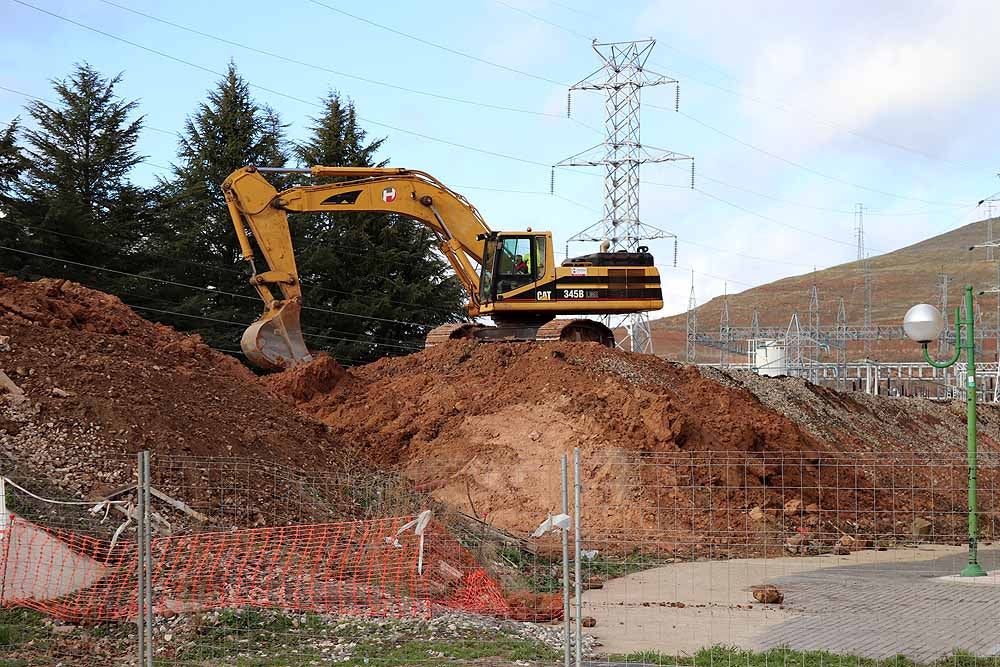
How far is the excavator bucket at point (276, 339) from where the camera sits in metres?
22.6

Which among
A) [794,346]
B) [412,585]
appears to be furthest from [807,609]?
[794,346]

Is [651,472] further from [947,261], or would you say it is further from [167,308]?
[947,261]

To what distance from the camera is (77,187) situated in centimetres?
3275

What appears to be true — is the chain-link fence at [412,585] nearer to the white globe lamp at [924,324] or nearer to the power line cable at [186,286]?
the white globe lamp at [924,324]

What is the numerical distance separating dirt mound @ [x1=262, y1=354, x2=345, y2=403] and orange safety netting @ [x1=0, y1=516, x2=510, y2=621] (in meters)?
11.3

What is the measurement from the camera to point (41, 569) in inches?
392

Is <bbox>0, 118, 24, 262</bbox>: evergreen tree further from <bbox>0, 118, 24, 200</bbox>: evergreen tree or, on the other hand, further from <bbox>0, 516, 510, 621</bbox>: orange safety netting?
<bbox>0, 516, 510, 621</bbox>: orange safety netting

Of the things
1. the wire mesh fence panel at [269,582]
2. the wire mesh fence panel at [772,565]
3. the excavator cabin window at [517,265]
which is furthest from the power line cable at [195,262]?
the wire mesh fence panel at [269,582]

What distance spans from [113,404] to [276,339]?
9.54 metres

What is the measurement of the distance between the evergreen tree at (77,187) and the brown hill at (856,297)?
78.6 metres

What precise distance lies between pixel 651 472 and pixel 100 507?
31.3 ft

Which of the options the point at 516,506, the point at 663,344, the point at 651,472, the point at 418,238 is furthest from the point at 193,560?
the point at 663,344

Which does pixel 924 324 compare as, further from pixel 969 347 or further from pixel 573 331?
pixel 573 331

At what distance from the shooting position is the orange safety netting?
31.7ft
